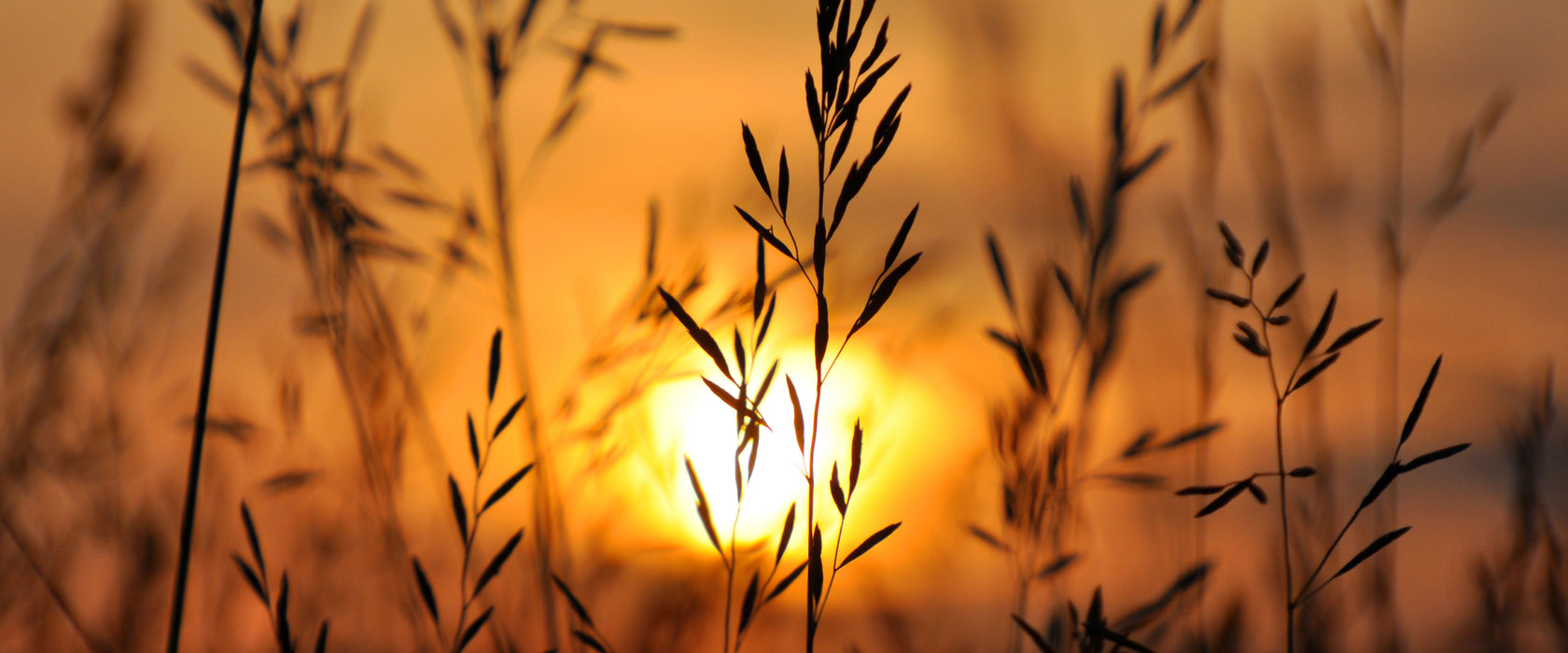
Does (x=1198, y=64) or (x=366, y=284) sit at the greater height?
(x=1198, y=64)

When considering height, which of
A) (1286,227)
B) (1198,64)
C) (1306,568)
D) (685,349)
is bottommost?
(1306,568)

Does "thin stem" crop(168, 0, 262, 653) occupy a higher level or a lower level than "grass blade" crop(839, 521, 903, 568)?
higher

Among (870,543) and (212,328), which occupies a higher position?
(212,328)

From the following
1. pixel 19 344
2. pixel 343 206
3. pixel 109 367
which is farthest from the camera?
pixel 109 367

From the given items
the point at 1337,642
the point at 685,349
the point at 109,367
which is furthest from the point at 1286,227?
the point at 109,367

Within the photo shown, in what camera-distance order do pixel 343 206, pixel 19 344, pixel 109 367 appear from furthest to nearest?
pixel 109 367
pixel 19 344
pixel 343 206

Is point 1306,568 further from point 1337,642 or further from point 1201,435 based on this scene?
point 1201,435

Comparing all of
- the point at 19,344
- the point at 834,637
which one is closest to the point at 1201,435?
the point at 834,637

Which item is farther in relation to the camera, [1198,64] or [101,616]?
[101,616]

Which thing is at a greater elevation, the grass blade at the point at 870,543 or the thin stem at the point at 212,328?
the thin stem at the point at 212,328

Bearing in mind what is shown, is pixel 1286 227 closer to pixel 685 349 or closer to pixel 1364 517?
pixel 1364 517
